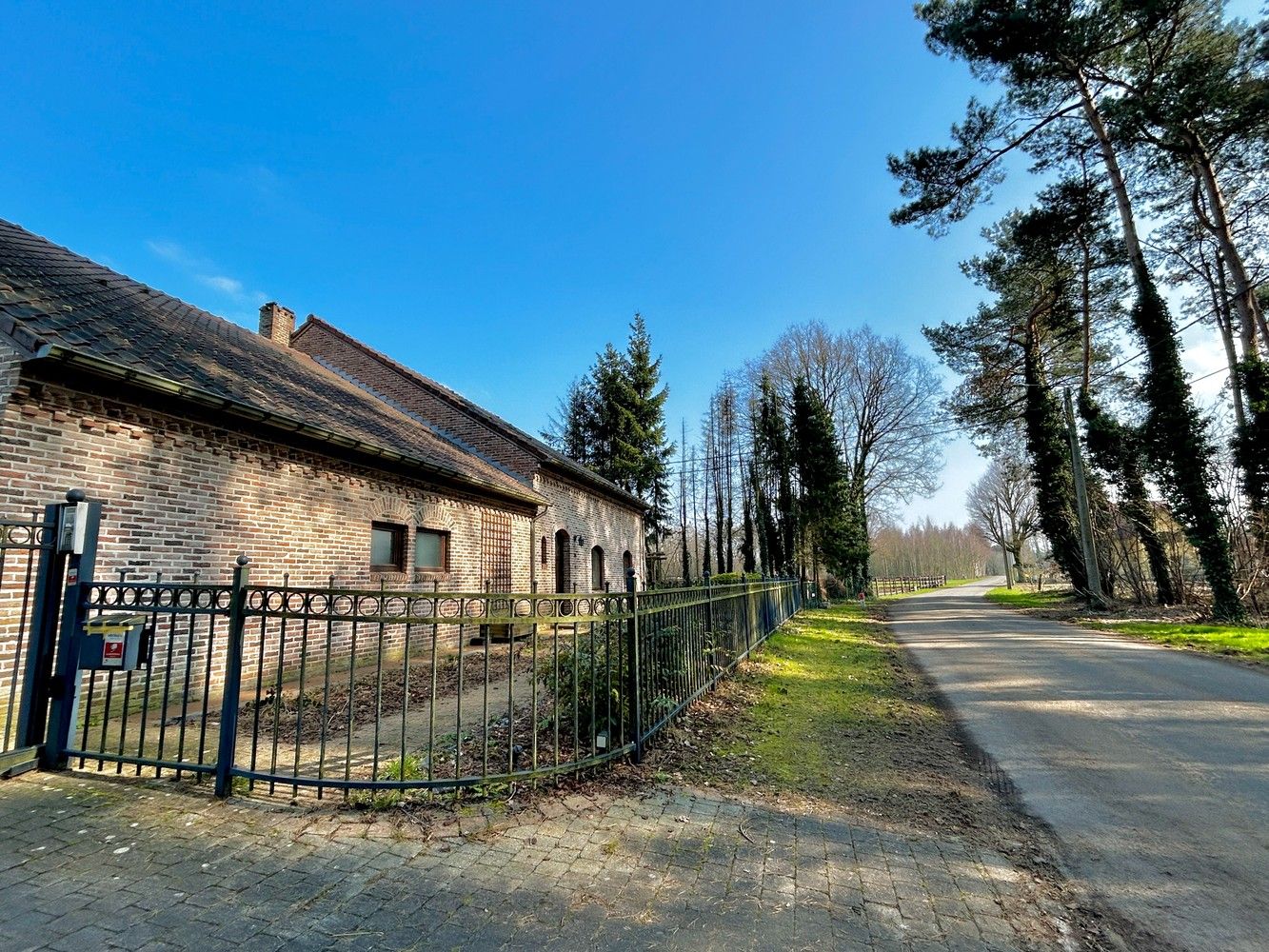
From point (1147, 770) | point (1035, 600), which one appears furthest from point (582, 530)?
point (1035, 600)

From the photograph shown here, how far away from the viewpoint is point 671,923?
228cm

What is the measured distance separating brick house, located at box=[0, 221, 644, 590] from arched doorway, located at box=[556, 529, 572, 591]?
9.74 feet

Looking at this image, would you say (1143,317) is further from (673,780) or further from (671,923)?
(671,923)

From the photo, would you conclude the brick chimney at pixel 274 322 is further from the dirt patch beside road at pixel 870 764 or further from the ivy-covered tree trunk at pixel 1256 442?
the ivy-covered tree trunk at pixel 1256 442

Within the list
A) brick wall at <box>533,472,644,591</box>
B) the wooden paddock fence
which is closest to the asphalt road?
brick wall at <box>533,472,644,591</box>

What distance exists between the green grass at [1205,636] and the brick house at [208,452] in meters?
13.2

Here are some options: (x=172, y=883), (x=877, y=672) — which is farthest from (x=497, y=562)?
(x=172, y=883)

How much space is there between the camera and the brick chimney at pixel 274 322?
552 inches

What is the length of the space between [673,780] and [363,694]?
4.33m

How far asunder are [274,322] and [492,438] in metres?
6.21

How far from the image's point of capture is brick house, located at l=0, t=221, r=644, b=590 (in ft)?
16.2

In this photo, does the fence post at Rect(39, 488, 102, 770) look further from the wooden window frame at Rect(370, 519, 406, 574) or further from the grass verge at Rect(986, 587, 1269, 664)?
the grass verge at Rect(986, 587, 1269, 664)

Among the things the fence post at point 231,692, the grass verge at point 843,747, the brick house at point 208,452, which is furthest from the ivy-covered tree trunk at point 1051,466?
the fence post at point 231,692

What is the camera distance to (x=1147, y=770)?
416cm
